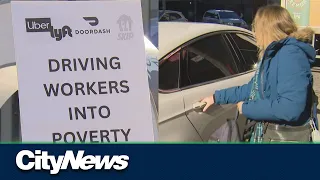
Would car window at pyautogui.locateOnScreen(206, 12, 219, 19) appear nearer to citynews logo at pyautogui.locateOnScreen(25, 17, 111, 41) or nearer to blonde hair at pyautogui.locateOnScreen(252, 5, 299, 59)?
blonde hair at pyautogui.locateOnScreen(252, 5, 299, 59)

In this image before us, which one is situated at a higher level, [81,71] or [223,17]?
[223,17]

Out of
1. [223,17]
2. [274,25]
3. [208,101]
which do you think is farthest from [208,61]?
[274,25]

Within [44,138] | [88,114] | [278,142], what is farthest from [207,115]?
[44,138]

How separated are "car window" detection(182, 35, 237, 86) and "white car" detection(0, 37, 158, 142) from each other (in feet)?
1.47

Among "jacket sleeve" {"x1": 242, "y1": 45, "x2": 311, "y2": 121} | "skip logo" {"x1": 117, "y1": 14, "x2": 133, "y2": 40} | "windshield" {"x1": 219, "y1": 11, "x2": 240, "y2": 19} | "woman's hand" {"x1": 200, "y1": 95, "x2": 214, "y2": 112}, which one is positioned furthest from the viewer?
"windshield" {"x1": 219, "y1": 11, "x2": 240, "y2": 19}

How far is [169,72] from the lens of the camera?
9.00 feet

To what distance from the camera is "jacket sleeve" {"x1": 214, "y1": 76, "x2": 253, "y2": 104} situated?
100 inches

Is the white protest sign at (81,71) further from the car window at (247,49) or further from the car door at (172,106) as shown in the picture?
the car window at (247,49)

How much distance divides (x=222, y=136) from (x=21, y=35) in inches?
45.9

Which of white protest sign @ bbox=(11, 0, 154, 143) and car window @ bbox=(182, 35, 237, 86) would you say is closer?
white protest sign @ bbox=(11, 0, 154, 143)

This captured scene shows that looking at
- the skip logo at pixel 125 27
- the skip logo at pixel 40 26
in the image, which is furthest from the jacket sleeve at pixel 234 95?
the skip logo at pixel 40 26

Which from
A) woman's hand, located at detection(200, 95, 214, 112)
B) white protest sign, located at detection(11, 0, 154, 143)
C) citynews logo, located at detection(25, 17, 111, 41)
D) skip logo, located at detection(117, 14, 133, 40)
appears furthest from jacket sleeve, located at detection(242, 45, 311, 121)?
citynews logo, located at detection(25, 17, 111, 41)

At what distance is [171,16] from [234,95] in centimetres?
64

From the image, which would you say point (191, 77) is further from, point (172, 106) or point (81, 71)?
point (81, 71)
